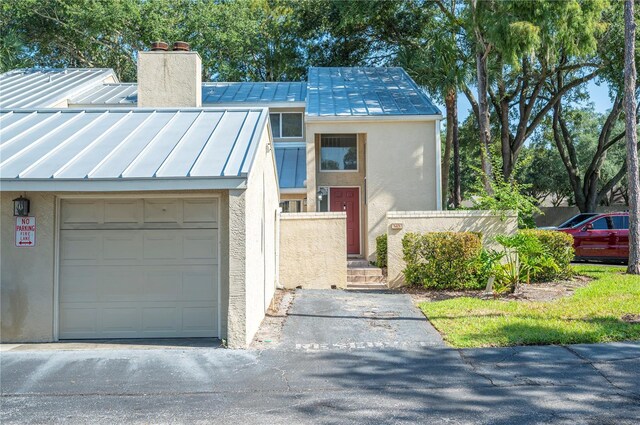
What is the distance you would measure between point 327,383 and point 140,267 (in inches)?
161

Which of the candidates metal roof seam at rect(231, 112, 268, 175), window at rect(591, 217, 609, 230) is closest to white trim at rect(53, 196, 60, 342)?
metal roof seam at rect(231, 112, 268, 175)

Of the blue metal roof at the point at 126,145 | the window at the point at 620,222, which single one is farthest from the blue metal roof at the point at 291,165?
the window at the point at 620,222

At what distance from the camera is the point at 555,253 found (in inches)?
516

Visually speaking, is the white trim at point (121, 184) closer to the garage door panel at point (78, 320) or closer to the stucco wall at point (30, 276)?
the stucco wall at point (30, 276)

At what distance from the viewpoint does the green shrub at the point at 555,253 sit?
13.0 metres

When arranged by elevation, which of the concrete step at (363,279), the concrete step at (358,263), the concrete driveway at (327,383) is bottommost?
the concrete driveway at (327,383)

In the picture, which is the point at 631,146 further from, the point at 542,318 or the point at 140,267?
the point at 140,267

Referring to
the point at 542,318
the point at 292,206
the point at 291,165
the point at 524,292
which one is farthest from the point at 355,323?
the point at 291,165

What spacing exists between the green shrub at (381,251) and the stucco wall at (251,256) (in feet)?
16.5

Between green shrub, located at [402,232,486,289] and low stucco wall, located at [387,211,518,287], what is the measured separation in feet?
1.86

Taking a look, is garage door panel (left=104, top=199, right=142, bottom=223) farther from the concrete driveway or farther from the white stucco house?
the concrete driveway

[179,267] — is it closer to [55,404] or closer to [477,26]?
[55,404]

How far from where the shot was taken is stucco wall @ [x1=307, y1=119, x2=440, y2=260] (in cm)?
1628

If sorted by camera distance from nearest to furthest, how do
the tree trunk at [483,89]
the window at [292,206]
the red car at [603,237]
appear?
the tree trunk at [483,89] < the red car at [603,237] < the window at [292,206]
